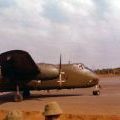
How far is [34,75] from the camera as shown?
28141mm

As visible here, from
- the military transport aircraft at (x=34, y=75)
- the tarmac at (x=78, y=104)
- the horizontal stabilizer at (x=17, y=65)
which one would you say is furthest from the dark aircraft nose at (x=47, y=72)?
the tarmac at (x=78, y=104)

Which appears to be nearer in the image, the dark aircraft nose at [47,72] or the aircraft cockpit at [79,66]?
the dark aircraft nose at [47,72]

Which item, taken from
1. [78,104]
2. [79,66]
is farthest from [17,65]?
[78,104]

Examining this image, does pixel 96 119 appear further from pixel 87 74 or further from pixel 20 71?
pixel 87 74

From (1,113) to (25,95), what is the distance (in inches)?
455

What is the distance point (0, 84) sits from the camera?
28.8 meters

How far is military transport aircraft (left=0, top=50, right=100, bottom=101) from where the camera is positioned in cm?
2666

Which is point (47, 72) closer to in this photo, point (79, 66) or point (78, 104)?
point (79, 66)

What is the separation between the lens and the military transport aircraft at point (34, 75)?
26656 mm

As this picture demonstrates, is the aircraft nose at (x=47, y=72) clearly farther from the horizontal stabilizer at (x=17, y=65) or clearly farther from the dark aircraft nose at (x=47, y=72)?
the horizontal stabilizer at (x=17, y=65)

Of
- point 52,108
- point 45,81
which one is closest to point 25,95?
point 45,81

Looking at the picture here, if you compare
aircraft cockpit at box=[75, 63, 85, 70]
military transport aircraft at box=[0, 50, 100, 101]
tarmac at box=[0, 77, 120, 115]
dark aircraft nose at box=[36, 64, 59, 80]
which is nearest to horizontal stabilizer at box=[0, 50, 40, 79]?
military transport aircraft at box=[0, 50, 100, 101]

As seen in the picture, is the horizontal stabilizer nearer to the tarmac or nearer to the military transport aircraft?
the military transport aircraft

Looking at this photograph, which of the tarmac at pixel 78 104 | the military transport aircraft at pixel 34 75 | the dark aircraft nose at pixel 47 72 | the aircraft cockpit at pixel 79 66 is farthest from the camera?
the aircraft cockpit at pixel 79 66
